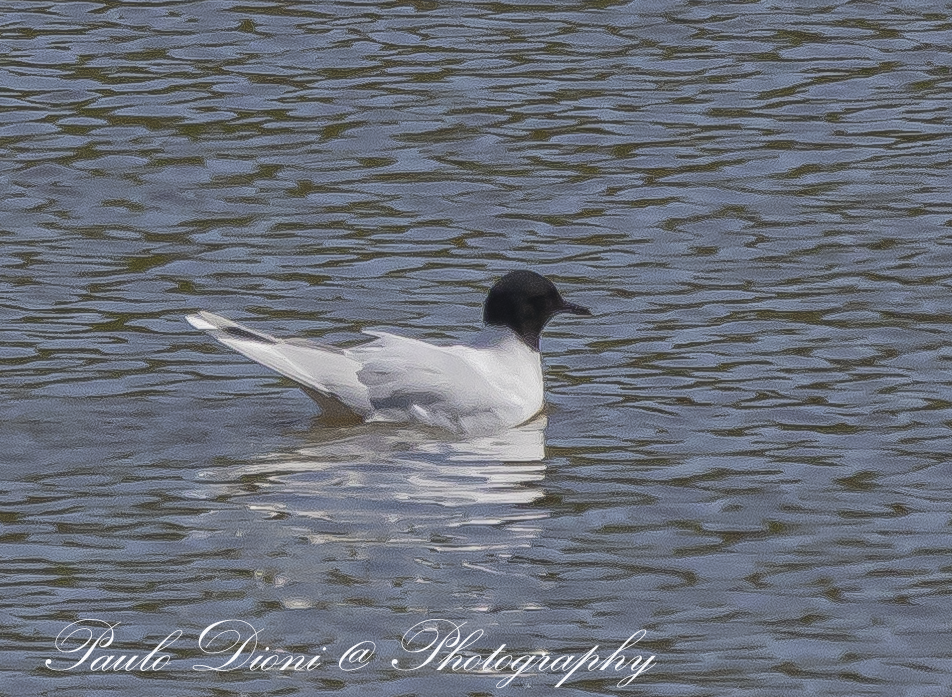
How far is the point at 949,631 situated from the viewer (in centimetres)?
831

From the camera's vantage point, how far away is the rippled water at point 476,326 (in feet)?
27.9

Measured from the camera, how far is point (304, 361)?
445 inches

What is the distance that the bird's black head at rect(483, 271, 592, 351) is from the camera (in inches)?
473

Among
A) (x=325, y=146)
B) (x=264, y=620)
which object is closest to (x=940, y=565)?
(x=264, y=620)

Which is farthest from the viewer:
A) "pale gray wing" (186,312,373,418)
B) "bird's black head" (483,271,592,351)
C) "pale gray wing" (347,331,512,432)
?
"bird's black head" (483,271,592,351)

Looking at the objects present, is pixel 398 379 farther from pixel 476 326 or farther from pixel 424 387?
pixel 476 326

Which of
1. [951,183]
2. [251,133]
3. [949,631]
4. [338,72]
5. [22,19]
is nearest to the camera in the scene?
[949,631]

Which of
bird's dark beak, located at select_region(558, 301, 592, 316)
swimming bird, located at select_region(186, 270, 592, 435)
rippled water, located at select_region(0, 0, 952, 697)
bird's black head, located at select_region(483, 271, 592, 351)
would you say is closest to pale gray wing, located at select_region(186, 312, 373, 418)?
swimming bird, located at select_region(186, 270, 592, 435)

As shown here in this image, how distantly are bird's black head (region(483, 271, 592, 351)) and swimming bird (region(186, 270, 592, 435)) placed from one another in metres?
0.39

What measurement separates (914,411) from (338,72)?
7.55 metres

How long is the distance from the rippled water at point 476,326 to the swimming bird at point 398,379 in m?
0.19

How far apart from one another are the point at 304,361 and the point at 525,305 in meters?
1.40

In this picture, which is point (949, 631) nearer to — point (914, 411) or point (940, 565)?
point (940, 565)

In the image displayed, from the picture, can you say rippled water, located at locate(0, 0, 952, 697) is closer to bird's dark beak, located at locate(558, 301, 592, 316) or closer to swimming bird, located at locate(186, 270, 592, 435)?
swimming bird, located at locate(186, 270, 592, 435)
